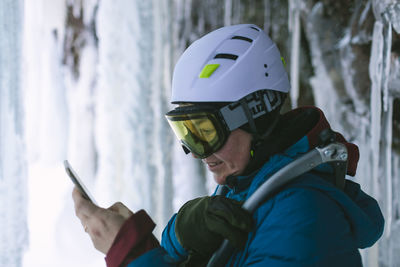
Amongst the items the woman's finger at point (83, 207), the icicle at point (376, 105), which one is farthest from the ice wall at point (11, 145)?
the icicle at point (376, 105)

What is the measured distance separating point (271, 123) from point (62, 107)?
4.45 metres

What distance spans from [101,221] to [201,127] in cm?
25

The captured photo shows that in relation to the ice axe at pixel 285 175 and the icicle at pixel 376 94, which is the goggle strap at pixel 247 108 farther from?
the icicle at pixel 376 94

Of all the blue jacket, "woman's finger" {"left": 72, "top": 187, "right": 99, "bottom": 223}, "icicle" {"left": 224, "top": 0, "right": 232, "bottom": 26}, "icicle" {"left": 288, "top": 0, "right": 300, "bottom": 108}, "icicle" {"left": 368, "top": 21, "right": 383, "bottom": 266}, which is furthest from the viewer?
"icicle" {"left": 224, "top": 0, "right": 232, "bottom": 26}

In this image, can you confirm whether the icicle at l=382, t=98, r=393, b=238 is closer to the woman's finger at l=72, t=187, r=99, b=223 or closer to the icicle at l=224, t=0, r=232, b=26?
the woman's finger at l=72, t=187, r=99, b=223

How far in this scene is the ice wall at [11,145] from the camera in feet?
4.14

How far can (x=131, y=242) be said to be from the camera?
662 millimetres

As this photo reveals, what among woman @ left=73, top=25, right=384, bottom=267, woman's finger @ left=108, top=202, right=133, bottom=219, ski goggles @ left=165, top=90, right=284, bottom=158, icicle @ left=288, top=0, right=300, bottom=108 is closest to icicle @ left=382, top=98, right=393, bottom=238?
icicle @ left=288, top=0, right=300, bottom=108

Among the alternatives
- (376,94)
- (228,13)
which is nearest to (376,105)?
(376,94)

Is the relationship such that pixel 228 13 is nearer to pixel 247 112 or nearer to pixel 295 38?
pixel 295 38

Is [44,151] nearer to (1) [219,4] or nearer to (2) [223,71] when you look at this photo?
(1) [219,4]

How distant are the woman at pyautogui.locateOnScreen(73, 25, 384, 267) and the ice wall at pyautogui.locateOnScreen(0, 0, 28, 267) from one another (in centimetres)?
64

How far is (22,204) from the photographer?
4.49 ft

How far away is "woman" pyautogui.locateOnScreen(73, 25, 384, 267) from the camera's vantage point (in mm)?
631
